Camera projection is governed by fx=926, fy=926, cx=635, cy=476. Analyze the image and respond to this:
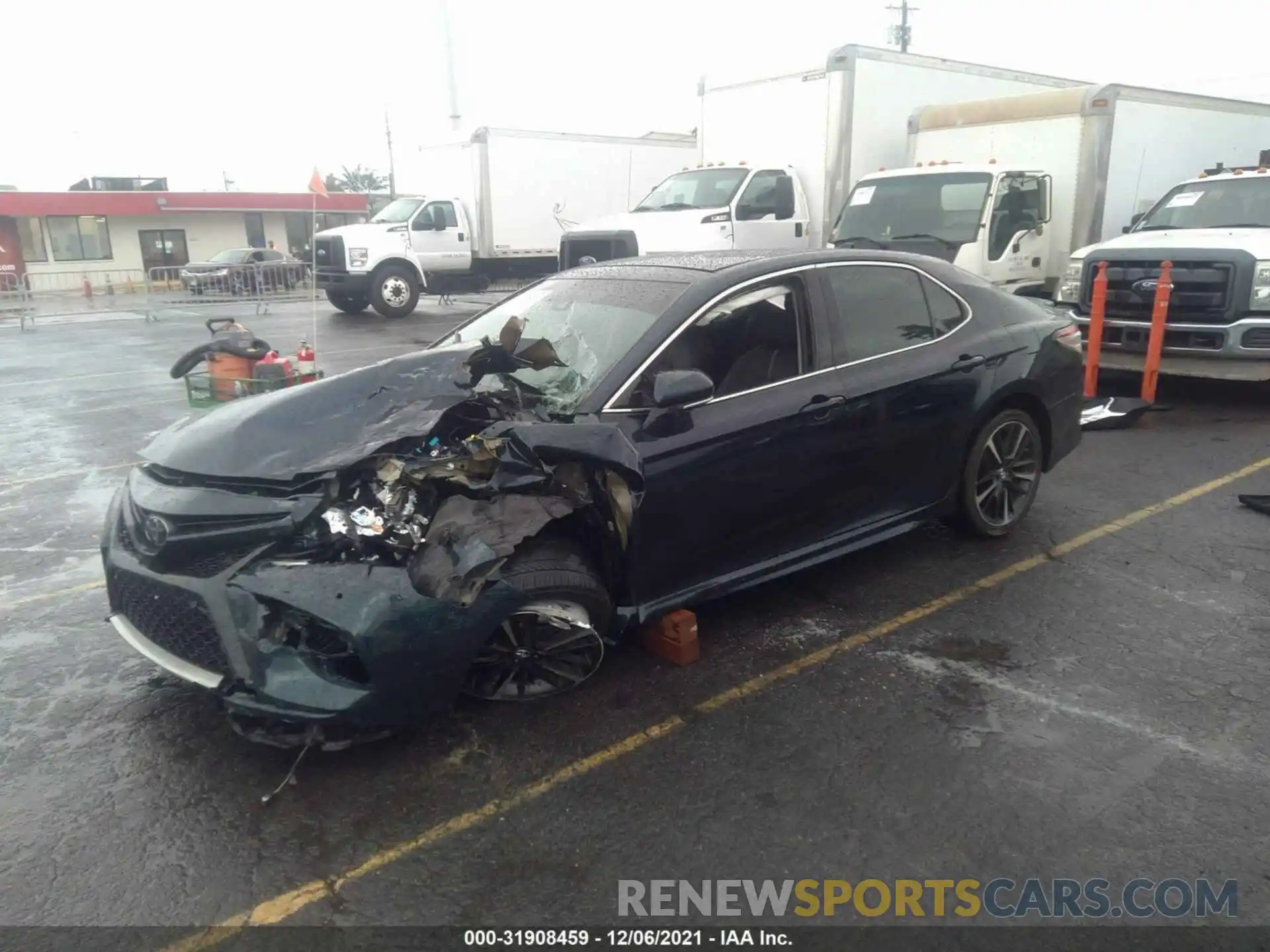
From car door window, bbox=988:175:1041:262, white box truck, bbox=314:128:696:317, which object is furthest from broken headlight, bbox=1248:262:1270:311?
white box truck, bbox=314:128:696:317

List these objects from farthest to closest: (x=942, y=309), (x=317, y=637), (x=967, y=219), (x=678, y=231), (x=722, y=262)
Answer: (x=678, y=231), (x=967, y=219), (x=942, y=309), (x=722, y=262), (x=317, y=637)

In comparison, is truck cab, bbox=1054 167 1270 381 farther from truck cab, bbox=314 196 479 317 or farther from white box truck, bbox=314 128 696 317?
truck cab, bbox=314 196 479 317

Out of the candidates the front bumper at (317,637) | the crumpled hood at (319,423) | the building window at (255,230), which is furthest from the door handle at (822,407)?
the building window at (255,230)

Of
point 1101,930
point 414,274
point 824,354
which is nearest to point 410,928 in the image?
point 1101,930

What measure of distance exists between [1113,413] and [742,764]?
6301mm

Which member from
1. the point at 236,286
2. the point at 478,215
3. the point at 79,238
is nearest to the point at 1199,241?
the point at 478,215

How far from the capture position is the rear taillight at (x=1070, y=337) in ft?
18.0

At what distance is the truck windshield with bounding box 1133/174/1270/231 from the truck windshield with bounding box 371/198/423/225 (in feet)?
45.8

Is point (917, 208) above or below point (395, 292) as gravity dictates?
above

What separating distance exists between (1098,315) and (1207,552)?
427 centimetres

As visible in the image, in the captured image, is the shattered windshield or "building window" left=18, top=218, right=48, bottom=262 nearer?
the shattered windshield

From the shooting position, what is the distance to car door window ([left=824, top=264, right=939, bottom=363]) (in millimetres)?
4512

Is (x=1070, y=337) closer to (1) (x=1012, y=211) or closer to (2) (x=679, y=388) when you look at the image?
(2) (x=679, y=388)

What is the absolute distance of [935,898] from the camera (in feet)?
8.98
